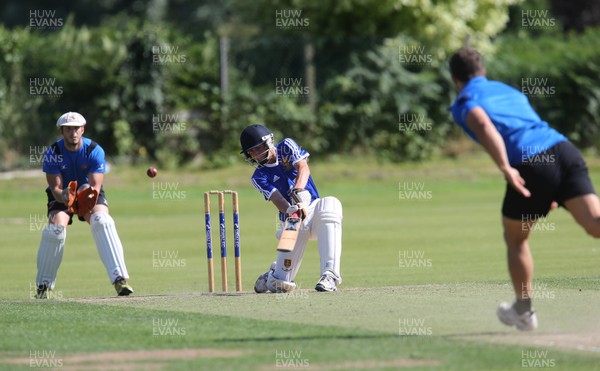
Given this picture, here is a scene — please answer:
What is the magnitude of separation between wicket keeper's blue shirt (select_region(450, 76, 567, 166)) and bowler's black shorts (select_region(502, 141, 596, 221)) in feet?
0.20

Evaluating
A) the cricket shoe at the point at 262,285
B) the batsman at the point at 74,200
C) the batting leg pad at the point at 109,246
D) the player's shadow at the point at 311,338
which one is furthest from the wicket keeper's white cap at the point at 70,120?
the player's shadow at the point at 311,338

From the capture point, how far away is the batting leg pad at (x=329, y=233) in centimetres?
1108

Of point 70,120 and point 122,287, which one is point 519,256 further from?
point 70,120

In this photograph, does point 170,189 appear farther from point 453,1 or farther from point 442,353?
point 442,353

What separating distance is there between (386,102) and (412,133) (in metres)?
1.00

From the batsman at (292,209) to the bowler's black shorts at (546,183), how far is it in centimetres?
302

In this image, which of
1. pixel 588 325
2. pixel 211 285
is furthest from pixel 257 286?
pixel 588 325

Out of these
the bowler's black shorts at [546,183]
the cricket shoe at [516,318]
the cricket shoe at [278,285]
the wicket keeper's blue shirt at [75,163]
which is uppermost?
the wicket keeper's blue shirt at [75,163]

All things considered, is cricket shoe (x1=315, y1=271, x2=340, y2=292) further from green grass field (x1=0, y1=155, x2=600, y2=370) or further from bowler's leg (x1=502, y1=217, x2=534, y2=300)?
bowler's leg (x1=502, y1=217, x2=534, y2=300)

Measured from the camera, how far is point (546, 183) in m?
8.21

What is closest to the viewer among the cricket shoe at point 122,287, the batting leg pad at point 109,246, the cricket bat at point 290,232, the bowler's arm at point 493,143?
the bowler's arm at point 493,143

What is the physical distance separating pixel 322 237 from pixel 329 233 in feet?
0.28

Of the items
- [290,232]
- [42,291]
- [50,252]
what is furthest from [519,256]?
[42,291]

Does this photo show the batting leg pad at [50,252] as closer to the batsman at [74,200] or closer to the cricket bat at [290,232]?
the batsman at [74,200]
